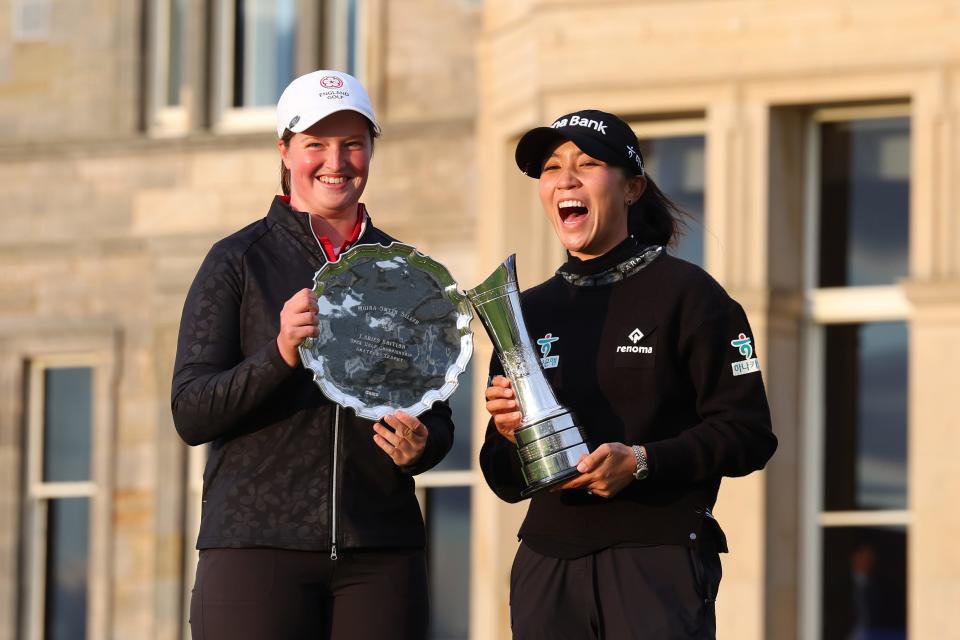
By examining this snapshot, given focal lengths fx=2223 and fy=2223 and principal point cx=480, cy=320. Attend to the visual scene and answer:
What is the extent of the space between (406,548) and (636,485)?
1.75 ft

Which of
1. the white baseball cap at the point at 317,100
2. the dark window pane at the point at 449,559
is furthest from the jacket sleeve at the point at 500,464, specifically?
the dark window pane at the point at 449,559

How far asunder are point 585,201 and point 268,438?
91cm

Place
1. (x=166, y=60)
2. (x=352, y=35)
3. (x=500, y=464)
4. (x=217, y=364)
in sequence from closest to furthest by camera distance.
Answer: (x=217, y=364) < (x=500, y=464) < (x=352, y=35) < (x=166, y=60)

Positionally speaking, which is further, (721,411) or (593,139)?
(593,139)

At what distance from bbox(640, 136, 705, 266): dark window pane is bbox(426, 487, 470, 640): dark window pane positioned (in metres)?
2.08

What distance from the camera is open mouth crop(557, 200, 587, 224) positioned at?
5.13 metres

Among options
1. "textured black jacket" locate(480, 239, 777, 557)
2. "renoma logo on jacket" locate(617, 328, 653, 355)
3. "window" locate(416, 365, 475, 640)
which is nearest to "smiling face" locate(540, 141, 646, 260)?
"textured black jacket" locate(480, 239, 777, 557)

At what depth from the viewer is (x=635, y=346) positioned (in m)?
5.00

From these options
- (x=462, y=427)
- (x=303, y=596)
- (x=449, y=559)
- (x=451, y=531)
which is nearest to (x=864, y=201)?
(x=462, y=427)

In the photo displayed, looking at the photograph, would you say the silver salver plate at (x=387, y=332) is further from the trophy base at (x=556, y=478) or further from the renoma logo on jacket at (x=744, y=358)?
the renoma logo on jacket at (x=744, y=358)

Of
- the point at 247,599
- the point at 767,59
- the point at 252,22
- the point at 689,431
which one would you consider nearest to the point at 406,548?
the point at 247,599

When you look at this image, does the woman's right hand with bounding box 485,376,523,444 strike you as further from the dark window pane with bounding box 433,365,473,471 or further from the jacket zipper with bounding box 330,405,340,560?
the dark window pane with bounding box 433,365,473,471

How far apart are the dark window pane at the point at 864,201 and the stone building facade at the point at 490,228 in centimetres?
1

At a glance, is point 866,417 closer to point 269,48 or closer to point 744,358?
point 269,48
